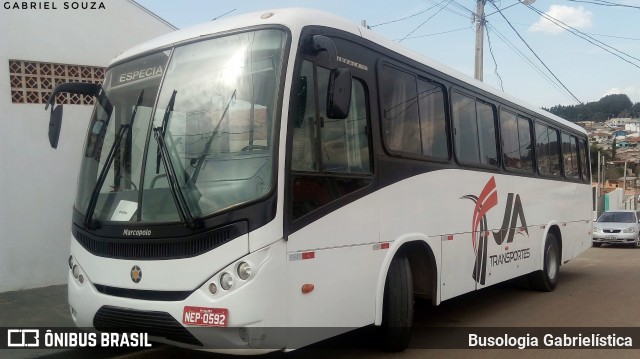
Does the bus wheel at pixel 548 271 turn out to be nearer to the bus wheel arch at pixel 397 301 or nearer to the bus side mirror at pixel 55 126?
the bus wheel arch at pixel 397 301

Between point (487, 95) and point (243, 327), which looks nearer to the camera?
point (243, 327)

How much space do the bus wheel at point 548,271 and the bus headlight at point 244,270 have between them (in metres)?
7.57

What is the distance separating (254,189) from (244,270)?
59cm

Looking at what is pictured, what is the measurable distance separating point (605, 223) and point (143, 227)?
22630 mm

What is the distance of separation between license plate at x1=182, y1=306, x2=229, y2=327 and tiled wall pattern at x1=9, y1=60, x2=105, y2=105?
5.47 m

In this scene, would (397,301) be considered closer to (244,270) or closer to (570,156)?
(244,270)

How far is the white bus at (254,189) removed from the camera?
423 centimetres

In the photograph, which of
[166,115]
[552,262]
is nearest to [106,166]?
[166,115]

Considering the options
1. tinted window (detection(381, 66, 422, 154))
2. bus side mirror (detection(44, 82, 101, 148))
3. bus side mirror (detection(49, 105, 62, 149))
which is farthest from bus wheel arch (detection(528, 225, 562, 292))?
bus side mirror (detection(49, 105, 62, 149))

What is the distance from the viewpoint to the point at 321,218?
472cm

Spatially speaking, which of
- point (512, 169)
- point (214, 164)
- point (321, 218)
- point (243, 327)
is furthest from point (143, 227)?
point (512, 169)

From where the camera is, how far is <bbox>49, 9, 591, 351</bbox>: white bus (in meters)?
4.23

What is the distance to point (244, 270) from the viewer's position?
4172mm

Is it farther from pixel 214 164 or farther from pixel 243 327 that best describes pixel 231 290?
pixel 214 164
